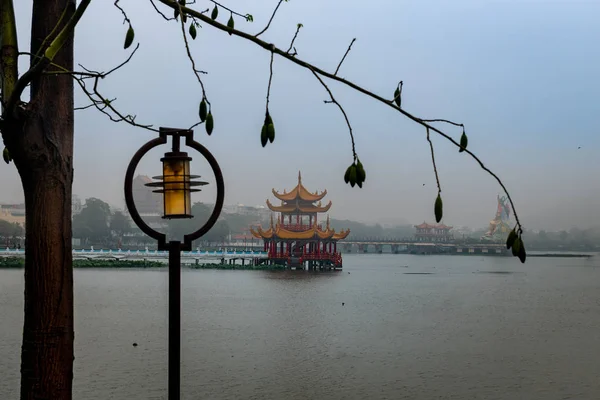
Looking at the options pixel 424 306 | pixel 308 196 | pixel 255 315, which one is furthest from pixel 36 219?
pixel 308 196

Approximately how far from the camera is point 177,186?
8.57ft

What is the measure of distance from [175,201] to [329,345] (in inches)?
471

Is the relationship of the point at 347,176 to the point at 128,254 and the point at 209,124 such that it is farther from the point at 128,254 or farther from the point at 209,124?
the point at 128,254

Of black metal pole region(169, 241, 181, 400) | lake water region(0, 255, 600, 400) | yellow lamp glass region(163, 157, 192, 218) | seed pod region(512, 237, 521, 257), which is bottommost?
lake water region(0, 255, 600, 400)

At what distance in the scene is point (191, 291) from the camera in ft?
89.0

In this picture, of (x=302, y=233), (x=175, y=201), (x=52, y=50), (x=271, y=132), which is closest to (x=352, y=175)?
(x=271, y=132)

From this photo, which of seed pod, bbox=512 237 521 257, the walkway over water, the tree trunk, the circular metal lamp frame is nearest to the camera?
seed pod, bbox=512 237 521 257

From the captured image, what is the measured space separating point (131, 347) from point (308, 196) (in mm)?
26328

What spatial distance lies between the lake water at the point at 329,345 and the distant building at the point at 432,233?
67.2 m

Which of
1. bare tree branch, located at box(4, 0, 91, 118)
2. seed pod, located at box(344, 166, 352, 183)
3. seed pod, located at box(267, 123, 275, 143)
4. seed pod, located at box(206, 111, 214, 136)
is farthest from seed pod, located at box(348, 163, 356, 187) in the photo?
bare tree branch, located at box(4, 0, 91, 118)

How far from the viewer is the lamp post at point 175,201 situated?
2430 millimetres

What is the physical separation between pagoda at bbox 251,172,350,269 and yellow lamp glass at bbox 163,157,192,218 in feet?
115

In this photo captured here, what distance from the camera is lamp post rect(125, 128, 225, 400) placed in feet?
7.97

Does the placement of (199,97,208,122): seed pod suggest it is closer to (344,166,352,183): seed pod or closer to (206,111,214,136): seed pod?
(206,111,214,136): seed pod
